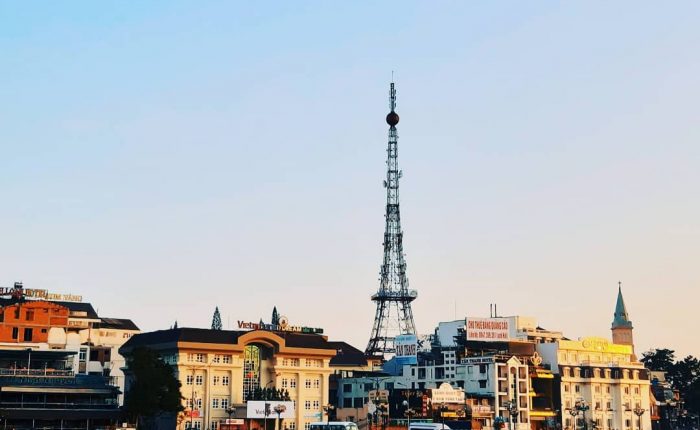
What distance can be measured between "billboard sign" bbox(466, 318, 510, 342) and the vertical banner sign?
16.1 metres

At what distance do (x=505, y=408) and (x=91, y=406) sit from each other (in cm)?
6766

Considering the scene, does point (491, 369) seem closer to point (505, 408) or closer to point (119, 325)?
point (505, 408)

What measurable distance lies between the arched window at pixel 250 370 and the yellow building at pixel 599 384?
179ft

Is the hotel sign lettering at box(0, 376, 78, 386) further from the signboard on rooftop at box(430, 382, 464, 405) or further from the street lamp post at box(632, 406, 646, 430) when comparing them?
the street lamp post at box(632, 406, 646, 430)

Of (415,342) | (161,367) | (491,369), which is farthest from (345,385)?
(161,367)

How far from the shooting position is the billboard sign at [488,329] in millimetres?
168875

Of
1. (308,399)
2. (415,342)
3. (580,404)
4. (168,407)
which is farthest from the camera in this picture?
(415,342)

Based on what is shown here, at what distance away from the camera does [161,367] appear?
123 metres

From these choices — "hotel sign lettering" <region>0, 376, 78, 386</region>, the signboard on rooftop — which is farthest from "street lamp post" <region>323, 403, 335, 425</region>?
"hotel sign lettering" <region>0, 376, 78, 386</region>

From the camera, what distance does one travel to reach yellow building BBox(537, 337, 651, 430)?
171 m

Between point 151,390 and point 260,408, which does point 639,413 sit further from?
point 151,390

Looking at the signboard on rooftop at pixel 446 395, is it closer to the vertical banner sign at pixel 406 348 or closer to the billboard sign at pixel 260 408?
the vertical banner sign at pixel 406 348

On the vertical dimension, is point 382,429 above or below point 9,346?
below

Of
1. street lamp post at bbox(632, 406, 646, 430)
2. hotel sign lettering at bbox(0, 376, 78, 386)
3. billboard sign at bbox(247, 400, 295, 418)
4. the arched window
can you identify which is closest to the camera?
hotel sign lettering at bbox(0, 376, 78, 386)
